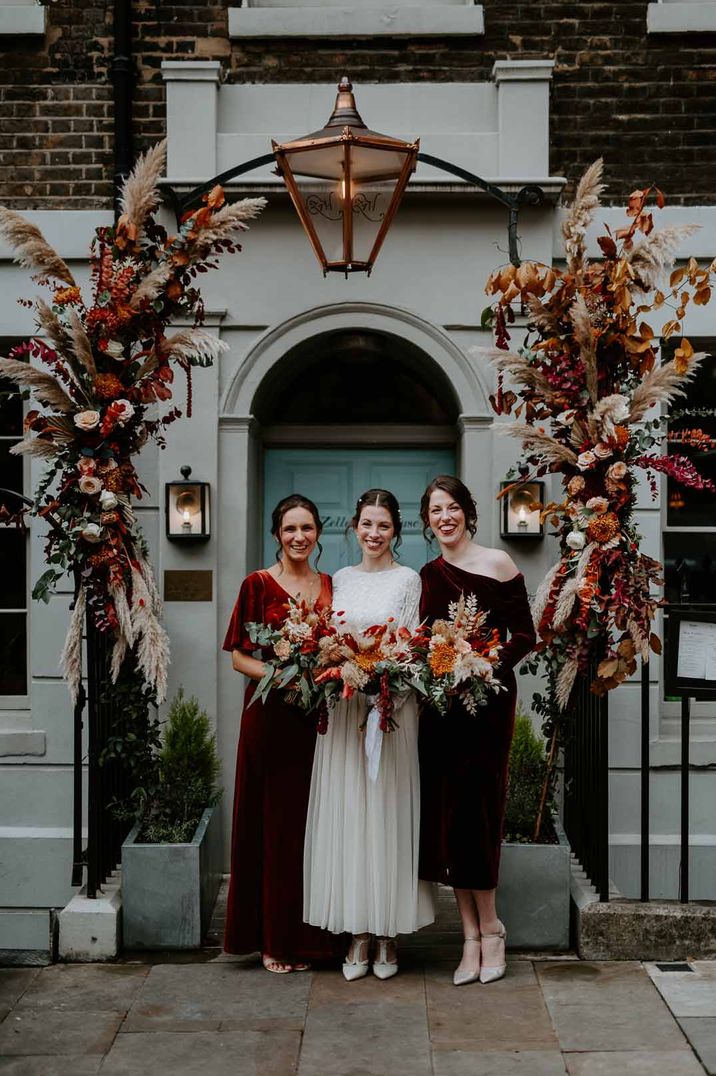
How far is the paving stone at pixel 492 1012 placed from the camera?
13.8 feet

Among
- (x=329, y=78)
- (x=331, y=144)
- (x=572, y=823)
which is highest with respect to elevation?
(x=329, y=78)

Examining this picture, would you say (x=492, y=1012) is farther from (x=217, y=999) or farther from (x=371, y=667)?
(x=371, y=667)

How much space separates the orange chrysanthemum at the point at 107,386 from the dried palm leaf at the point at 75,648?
0.87 meters

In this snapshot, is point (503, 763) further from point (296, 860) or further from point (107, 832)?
point (107, 832)

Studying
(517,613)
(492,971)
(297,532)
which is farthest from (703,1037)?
(297,532)

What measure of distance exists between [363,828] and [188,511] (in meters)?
2.38

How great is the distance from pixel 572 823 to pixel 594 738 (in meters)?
0.79

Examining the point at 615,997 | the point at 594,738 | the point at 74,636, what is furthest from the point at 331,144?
the point at 615,997

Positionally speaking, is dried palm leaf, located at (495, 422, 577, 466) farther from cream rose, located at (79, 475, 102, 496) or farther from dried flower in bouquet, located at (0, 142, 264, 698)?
cream rose, located at (79, 475, 102, 496)

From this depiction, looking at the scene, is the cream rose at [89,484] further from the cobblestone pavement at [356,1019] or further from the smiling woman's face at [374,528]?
the cobblestone pavement at [356,1019]

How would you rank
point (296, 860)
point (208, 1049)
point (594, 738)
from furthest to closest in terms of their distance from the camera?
point (594, 738) → point (296, 860) → point (208, 1049)

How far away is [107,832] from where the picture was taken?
5605 mm

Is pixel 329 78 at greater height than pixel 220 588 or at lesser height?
greater

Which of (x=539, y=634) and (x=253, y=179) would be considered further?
(x=253, y=179)
